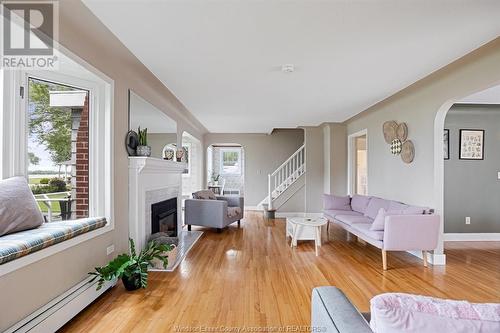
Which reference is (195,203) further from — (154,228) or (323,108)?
(323,108)

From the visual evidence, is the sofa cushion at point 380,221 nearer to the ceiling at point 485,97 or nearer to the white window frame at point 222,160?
the ceiling at point 485,97

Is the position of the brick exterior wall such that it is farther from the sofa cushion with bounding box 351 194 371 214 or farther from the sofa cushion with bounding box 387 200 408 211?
the sofa cushion with bounding box 351 194 371 214

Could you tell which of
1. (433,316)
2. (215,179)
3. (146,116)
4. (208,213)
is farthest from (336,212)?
(215,179)

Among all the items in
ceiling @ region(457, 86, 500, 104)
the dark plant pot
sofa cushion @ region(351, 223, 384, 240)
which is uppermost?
ceiling @ region(457, 86, 500, 104)

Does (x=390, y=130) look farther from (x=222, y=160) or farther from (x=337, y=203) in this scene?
(x=222, y=160)

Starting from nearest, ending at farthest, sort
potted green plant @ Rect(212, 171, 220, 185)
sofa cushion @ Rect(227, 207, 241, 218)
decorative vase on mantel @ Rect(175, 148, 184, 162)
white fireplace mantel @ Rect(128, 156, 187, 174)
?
white fireplace mantel @ Rect(128, 156, 187, 174)
decorative vase on mantel @ Rect(175, 148, 184, 162)
sofa cushion @ Rect(227, 207, 241, 218)
potted green plant @ Rect(212, 171, 220, 185)

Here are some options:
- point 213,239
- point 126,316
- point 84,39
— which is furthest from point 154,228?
point 84,39

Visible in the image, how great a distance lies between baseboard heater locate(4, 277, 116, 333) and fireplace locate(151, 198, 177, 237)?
1411 millimetres

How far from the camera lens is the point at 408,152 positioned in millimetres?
4133

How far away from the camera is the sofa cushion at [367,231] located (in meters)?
3.49

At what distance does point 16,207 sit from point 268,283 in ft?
7.53

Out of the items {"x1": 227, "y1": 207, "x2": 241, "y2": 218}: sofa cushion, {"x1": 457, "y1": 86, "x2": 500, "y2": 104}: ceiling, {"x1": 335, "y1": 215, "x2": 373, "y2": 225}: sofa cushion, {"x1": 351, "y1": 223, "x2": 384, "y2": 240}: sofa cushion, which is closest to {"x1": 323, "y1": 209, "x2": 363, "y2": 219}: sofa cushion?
{"x1": 335, "y1": 215, "x2": 373, "y2": 225}: sofa cushion

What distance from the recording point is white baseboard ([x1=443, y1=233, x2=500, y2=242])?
4.73m

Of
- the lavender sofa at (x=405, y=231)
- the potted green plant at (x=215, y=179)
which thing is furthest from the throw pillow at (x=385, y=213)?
the potted green plant at (x=215, y=179)
